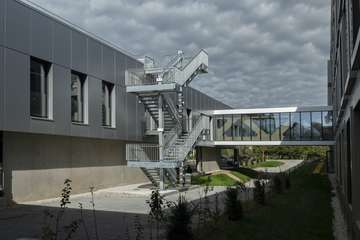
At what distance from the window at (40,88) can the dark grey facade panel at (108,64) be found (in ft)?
17.0

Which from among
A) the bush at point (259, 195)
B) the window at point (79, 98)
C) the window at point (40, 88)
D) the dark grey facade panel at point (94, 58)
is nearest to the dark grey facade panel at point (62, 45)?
the window at point (40, 88)

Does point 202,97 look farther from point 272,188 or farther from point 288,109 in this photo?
point 272,188

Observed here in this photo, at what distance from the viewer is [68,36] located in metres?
22.6

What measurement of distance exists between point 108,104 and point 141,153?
354cm

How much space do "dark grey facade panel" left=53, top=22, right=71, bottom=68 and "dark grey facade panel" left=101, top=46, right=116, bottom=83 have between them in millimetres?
3652

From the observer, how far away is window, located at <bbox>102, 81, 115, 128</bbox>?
2698cm

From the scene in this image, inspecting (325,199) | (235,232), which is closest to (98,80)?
(325,199)

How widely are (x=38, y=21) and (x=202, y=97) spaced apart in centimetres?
2777

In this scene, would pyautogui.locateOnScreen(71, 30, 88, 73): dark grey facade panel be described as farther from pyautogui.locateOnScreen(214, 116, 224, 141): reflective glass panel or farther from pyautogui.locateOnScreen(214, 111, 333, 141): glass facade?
pyautogui.locateOnScreen(214, 116, 224, 141): reflective glass panel

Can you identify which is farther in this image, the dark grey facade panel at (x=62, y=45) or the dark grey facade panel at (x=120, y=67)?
the dark grey facade panel at (x=120, y=67)

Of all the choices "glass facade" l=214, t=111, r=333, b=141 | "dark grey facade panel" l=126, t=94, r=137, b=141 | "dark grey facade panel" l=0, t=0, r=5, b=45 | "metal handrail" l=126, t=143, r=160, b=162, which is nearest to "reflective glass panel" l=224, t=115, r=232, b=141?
"glass facade" l=214, t=111, r=333, b=141

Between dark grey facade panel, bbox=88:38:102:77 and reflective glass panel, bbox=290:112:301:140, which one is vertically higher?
dark grey facade panel, bbox=88:38:102:77

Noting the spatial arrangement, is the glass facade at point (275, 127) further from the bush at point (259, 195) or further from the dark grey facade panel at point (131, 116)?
the bush at point (259, 195)

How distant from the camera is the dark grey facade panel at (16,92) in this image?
18.0 meters
